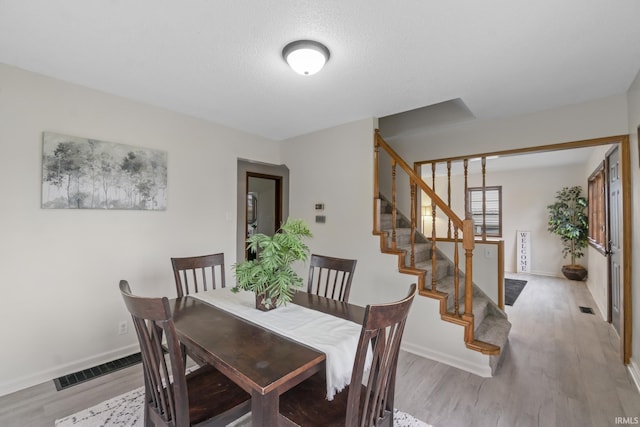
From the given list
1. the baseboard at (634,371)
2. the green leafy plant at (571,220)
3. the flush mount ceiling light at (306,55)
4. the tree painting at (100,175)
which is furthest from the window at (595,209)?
the tree painting at (100,175)

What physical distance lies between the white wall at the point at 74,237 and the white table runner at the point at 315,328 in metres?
1.21

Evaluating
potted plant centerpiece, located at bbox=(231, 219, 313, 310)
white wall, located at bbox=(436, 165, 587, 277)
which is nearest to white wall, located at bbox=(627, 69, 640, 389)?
potted plant centerpiece, located at bbox=(231, 219, 313, 310)

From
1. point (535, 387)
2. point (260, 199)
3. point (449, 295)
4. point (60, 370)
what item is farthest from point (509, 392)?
point (260, 199)

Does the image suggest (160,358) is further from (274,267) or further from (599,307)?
(599,307)

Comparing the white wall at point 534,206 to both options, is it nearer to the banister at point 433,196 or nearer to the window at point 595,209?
the window at point 595,209

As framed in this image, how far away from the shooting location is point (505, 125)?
316 centimetres

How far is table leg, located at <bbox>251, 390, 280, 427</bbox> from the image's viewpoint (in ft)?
3.48

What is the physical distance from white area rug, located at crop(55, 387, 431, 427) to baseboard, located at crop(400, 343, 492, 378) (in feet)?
2.87

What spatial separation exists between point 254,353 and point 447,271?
289 centimetres

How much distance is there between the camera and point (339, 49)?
1.91 meters

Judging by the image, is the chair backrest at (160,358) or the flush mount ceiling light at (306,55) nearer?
the chair backrest at (160,358)

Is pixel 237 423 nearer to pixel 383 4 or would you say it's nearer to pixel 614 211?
pixel 383 4

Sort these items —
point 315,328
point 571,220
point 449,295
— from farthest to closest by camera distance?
point 571,220, point 449,295, point 315,328

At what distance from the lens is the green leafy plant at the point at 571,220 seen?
5770 mm
